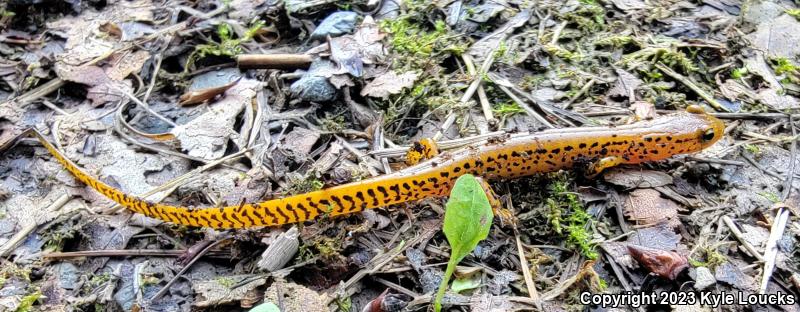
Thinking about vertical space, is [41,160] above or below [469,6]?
below

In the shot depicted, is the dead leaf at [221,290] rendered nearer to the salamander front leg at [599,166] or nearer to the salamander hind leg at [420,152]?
the salamander hind leg at [420,152]

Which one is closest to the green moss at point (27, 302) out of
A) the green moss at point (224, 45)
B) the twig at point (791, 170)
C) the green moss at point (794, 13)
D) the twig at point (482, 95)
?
the green moss at point (224, 45)

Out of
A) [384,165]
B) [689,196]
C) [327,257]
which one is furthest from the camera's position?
[384,165]

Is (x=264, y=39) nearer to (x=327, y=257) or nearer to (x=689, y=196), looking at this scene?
(x=327, y=257)

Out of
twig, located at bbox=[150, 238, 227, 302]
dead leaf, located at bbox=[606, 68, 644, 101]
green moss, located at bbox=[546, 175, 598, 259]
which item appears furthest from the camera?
dead leaf, located at bbox=[606, 68, 644, 101]

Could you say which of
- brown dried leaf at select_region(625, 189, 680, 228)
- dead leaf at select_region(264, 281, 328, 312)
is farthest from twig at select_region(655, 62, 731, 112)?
dead leaf at select_region(264, 281, 328, 312)

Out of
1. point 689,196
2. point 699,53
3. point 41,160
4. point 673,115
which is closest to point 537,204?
point 689,196

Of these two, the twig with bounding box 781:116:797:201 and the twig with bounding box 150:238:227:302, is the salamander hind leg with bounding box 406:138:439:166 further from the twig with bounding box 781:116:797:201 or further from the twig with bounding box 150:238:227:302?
the twig with bounding box 781:116:797:201
